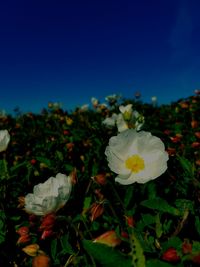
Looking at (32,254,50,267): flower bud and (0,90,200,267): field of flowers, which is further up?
(0,90,200,267): field of flowers

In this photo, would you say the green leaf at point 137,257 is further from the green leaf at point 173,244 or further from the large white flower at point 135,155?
the large white flower at point 135,155

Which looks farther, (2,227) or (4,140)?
(4,140)

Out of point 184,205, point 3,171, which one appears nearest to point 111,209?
point 184,205

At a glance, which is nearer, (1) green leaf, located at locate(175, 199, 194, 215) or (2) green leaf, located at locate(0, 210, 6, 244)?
(1) green leaf, located at locate(175, 199, 194, 215)

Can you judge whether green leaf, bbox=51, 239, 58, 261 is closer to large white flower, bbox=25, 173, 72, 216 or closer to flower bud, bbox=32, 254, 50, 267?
large white flower, bbox=25, 173, 72, 216

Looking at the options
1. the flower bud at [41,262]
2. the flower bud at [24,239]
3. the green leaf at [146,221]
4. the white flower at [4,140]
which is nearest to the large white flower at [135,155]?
the green leaf at [146,221]

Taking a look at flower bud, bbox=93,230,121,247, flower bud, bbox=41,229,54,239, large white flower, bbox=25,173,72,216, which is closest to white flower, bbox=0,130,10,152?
large white flower, bbox=25,173,72,216

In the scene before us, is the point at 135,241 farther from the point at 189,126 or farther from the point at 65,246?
the point at 189,126

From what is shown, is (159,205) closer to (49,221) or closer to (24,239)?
(49,221)
